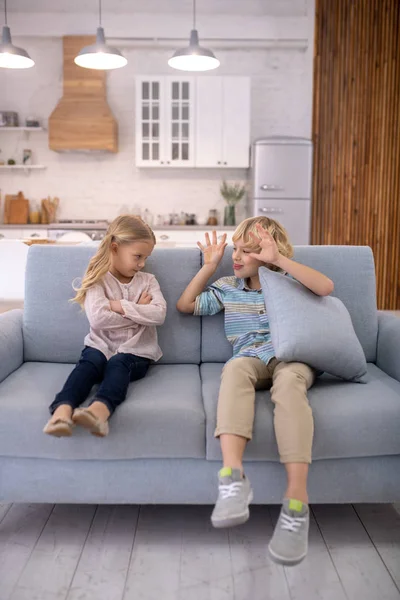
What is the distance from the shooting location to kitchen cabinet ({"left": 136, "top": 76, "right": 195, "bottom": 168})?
19.6 feet

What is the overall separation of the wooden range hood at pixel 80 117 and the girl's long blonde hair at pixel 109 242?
401 centimetres

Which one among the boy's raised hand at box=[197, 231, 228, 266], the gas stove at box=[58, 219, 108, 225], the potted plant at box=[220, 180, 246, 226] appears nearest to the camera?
the boy's raised hand at box=[197, 231, 228, 266]

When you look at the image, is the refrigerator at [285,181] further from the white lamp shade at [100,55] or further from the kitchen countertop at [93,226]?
the white lamp shade at [100,55]

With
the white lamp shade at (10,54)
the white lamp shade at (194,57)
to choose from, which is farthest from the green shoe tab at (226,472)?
the white lamp shade at (10,54)

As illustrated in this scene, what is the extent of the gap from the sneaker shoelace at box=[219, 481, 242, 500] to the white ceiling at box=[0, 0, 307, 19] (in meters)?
5.65

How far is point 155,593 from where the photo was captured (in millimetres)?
1613

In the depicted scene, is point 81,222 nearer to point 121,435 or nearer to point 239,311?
point 239,311

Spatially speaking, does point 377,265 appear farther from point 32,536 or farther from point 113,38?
point 32,536

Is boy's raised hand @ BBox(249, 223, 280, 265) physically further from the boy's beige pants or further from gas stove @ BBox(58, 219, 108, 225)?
gas stove @ BBox(58, 219, 108, 225)

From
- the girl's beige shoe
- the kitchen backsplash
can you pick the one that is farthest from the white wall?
the girl's beige shoe

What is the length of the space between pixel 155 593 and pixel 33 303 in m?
1.25

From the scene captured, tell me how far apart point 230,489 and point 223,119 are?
4953 mm

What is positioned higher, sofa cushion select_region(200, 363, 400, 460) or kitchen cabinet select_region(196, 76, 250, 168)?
kitchen cabinet select_region(196, 76, 250, 168)

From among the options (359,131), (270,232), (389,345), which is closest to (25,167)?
(359,131)
